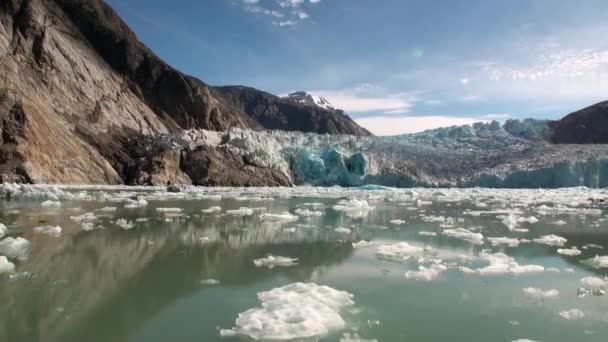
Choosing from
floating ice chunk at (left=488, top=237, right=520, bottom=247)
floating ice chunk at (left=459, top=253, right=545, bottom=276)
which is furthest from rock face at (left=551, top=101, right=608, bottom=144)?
floating ice chunk at (left=459, top=253, right=545, bottom=276)

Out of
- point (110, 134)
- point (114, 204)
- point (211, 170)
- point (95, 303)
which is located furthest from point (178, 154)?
point (95, 303)

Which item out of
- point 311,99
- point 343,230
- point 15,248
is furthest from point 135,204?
point 311,99

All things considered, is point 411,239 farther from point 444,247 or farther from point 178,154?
point 178,154

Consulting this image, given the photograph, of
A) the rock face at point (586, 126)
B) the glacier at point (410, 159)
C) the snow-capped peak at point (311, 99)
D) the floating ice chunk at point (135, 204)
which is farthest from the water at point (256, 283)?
the snow-capped peak at point (311, 99)

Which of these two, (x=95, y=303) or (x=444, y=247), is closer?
(x=95, y=303)

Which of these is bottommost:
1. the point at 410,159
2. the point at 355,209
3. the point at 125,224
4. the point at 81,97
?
the point at 355,209

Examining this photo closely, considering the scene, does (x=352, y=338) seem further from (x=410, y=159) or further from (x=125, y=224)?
(x=410, y=159)

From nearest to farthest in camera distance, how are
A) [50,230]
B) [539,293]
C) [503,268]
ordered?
[539,293] → [503,268] → [50,230]
